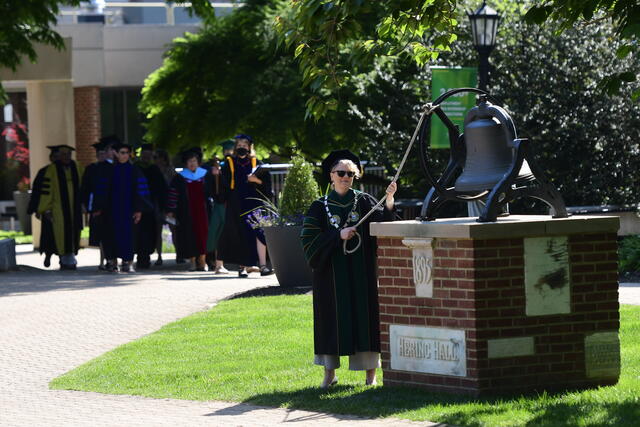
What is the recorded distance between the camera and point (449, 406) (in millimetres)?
8367

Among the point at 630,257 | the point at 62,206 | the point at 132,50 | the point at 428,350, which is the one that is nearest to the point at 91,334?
the point at 428,350

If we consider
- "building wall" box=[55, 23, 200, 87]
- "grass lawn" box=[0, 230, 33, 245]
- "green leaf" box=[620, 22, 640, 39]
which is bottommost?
"grass lawn" box=[0, 230, 33, 245]

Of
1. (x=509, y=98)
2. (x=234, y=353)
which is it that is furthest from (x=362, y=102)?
(x=234, y=353)

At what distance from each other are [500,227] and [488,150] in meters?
0.79

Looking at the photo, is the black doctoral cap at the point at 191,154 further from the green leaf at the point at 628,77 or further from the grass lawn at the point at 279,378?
the green leaf at the point at 628,77

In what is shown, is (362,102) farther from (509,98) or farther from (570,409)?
(570,409)

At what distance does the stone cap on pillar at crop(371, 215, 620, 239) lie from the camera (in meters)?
8.51

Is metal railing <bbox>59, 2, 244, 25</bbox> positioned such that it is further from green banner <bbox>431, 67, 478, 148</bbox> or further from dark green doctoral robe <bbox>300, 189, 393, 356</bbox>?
dark green doctoral robe <bbox>300, 189, 393, 356</bbox>

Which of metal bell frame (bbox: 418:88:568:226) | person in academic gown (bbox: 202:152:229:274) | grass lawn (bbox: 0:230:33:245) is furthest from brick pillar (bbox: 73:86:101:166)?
metal bell frame (bbox: 418:88:568:226)

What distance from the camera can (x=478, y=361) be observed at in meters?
8.57

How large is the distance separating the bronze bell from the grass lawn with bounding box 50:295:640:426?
1438mm

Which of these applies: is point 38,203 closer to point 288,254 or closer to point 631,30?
point 288,254

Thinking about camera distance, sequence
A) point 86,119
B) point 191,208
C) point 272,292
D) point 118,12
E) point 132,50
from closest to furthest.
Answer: point 272,292
point 191,208
point 132,50
point 86,119
point 118,12

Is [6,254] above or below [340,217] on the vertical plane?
below
